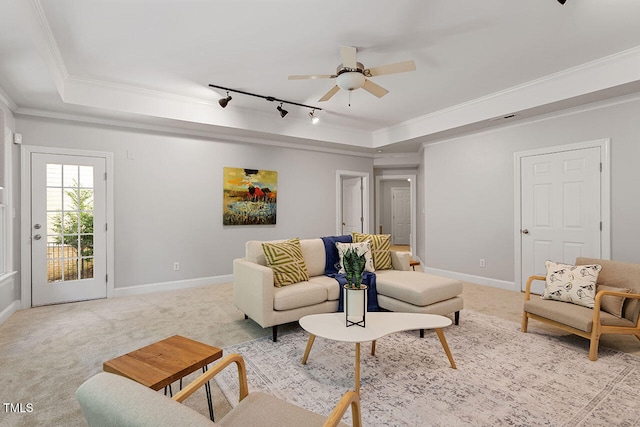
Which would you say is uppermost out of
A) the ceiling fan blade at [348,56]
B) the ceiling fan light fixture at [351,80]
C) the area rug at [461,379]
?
the ceiling fan blade at [348,56]

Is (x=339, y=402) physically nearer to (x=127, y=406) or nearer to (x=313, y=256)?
(x=127, y=406)

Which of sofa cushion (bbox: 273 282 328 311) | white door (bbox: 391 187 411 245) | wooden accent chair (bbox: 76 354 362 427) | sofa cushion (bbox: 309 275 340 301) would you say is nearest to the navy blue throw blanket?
sofa cushion (bbox: 309 275 340 301)

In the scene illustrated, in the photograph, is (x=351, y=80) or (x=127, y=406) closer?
(x=127, y=406)

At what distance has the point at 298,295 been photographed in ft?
9.85

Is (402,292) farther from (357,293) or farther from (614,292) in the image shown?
(614,292)

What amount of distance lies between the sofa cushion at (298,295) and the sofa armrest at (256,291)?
0.27 ft

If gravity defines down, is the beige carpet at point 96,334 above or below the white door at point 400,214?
below

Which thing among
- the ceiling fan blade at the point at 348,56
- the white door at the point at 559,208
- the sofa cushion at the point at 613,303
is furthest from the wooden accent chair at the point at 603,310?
the ceiling fan blade at the point at 348,56

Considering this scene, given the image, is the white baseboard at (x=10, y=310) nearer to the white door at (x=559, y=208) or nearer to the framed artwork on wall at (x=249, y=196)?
the framed artwork on wall at (x=249, y=196)

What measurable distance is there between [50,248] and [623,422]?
5665mm

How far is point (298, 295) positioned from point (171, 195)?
290 cm

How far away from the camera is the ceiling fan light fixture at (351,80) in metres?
2.95

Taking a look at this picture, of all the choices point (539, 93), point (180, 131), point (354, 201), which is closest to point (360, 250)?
point (539, 93)

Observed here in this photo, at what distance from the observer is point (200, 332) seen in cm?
311
